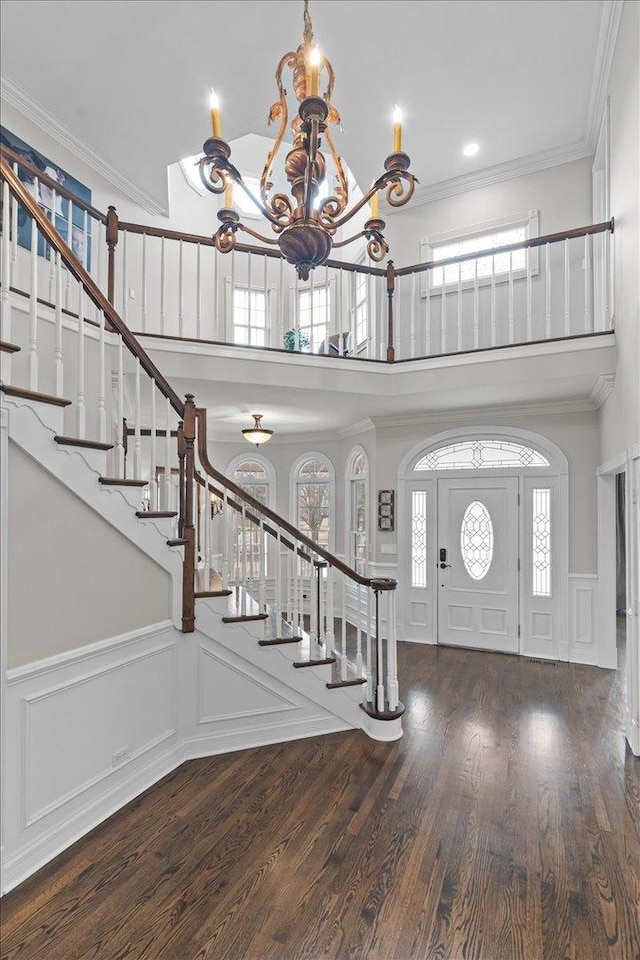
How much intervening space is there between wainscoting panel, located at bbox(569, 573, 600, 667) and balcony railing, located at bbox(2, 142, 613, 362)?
2628 mm

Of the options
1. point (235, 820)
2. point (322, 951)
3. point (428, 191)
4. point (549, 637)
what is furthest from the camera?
point (428, 191)

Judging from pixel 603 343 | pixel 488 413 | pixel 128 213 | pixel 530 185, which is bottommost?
pixel 488 413

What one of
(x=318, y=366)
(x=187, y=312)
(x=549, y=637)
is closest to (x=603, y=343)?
(x=318, y=366)

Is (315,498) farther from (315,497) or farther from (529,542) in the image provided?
(529,542)

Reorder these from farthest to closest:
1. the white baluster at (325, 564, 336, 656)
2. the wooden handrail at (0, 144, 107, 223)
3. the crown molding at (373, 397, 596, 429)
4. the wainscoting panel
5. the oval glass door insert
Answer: the oval glass door insert → the crown molding at (373, 397, 596, 429) → the wainscoting panel → the white baluster at (325, 564, 336, 656) → the wooden handrail at (0, 144, 107, 223)

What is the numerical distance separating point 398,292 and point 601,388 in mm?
2264

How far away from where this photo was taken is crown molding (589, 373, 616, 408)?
13.5 feet

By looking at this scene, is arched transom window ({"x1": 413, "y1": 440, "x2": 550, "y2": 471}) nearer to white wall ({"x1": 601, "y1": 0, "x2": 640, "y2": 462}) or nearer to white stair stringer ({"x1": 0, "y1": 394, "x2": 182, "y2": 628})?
white wall ({"x1": 601, "y1": 0, "x2": 640, "y2": 462})

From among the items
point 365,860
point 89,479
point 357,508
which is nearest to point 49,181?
point 89,479

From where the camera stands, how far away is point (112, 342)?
12.7 feet

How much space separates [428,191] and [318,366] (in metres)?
3.16

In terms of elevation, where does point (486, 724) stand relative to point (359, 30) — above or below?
below

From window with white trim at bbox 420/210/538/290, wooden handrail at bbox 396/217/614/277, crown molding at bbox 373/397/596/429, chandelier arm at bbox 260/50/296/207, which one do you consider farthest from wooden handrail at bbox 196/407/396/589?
window with white trim at bbox 420/210/538/290

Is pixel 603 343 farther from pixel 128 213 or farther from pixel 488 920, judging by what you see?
pixel 128 213
